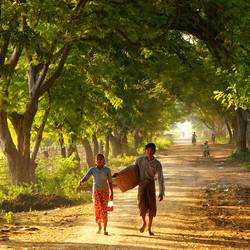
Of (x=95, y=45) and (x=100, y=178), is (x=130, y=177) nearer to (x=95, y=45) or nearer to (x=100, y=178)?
(x=100, y=178)

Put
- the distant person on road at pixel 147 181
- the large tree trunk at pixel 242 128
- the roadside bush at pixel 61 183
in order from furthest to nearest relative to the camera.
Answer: the large tree trunk at pixel 242 128
the roadside bush at pixel 61 183
the distant person on road at pixel 147 181

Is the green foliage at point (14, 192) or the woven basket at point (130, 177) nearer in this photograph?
the woven basket at point (130, 177)

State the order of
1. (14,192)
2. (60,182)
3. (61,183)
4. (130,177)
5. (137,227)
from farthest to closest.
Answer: (60,182)
(61,183)
(14,192)
(137,227)
(130,177)

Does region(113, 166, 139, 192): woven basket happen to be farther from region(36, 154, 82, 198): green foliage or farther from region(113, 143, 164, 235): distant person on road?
region(36, 154, 82, 198): green foliage

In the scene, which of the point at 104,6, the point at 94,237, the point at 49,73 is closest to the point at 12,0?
the point at 104,6

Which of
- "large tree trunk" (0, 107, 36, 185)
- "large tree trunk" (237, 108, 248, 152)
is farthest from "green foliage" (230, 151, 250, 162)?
"large tree trunk" (0, 107, 36, 185)

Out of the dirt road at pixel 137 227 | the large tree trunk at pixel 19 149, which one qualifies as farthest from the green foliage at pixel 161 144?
the dirt road at pixel 137 227

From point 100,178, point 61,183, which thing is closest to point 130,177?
point 100,178

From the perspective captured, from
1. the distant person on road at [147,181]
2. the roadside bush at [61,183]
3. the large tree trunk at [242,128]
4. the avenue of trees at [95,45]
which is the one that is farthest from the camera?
the large tree trunk at [242,128]

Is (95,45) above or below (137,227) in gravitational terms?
above

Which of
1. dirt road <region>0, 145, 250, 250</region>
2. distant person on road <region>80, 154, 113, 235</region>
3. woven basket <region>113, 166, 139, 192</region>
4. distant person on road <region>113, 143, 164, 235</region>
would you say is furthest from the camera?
distant person on road <region>80, 154, 113, 235</region>

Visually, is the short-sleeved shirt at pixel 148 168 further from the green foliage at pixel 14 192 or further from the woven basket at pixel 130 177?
the green foliage at pixel 14 192

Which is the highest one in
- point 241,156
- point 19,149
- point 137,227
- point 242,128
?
point 242,128

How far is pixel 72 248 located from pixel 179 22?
7113mm
